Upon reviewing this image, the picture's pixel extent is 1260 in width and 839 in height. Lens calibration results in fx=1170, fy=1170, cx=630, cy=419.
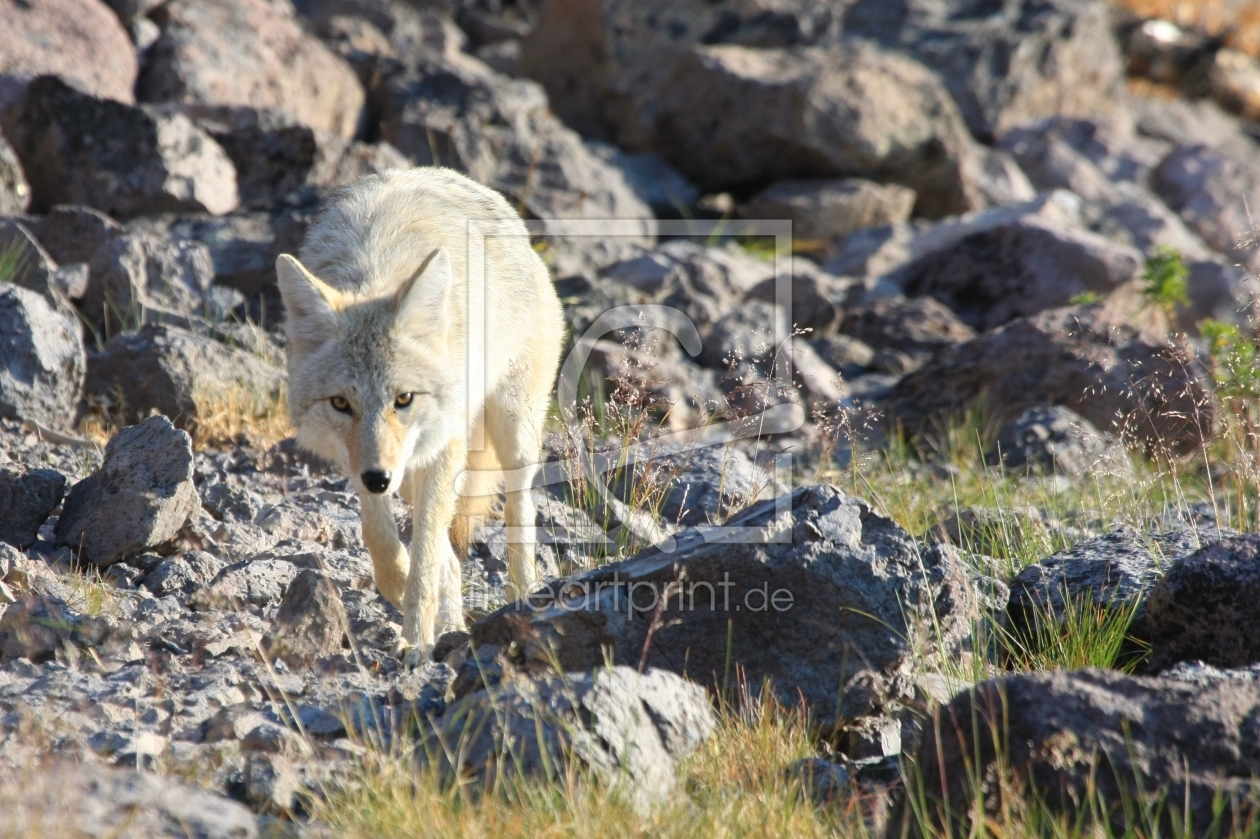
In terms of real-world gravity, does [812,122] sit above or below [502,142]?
above

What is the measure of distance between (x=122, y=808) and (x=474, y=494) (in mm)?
2863

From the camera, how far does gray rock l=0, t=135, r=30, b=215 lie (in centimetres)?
810

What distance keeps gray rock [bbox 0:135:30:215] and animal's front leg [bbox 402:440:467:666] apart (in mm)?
4959

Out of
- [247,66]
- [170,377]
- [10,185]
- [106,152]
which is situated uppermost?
[247,66]

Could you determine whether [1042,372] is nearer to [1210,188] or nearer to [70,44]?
[70,44]

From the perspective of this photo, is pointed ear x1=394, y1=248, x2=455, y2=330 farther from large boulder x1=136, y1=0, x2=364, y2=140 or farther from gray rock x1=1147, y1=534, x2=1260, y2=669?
large boulder x1=136, y1=0, x2=364, y2=140

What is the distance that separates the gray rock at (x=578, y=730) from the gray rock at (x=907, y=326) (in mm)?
6801

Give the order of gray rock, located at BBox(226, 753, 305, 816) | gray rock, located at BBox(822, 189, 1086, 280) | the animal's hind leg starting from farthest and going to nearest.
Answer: gray rock, located at BBox(822, 189, 1086, 280), the animal's hind leg, gray rock, located at BBox(226, 753, 305, 816)

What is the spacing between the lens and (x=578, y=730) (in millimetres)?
3152

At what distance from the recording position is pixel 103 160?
8.62 m

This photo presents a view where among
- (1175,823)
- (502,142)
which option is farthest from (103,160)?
(1175,823)

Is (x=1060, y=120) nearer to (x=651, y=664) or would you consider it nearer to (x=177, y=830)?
(x=651, y=664)

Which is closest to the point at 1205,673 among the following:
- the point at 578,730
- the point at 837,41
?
the point at 578,730

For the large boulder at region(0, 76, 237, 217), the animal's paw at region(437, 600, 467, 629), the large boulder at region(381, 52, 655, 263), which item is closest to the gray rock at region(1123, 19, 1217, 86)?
the large boulder at region(381, 52, 655, 263)
